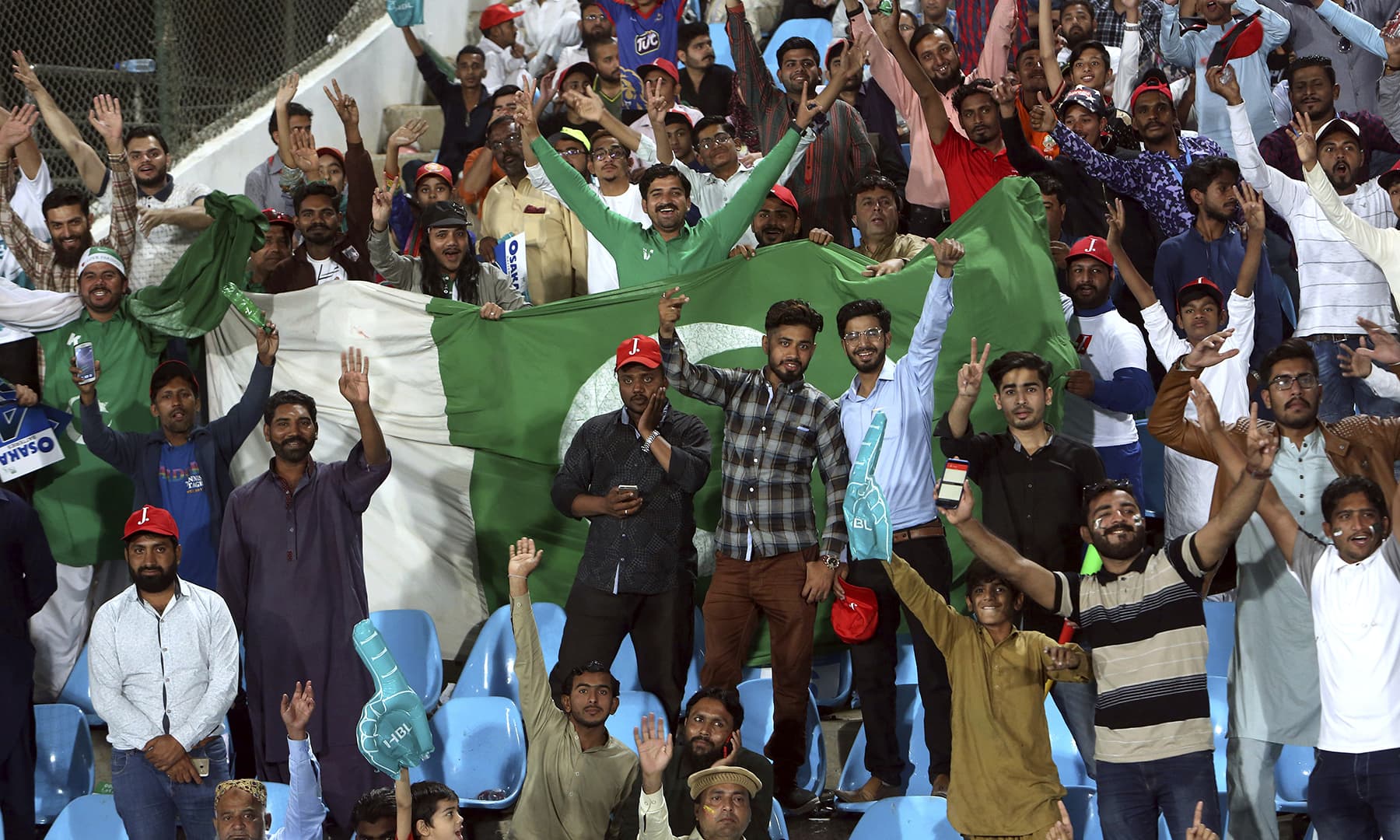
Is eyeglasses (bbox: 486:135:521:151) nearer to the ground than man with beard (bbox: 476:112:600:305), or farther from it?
farther from it

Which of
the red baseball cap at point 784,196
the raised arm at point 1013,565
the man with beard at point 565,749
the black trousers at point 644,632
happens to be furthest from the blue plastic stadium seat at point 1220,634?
the red baseball cap at point 784,196

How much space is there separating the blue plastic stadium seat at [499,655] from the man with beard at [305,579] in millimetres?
615

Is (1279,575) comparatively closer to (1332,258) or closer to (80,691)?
(1332,258)

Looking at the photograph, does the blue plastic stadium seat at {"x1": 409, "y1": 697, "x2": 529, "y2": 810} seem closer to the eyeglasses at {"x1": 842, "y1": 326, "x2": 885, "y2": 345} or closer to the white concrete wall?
the eyeglasses at {"x1": 842, "y1": 326, "x2": 885, "y2": 345}

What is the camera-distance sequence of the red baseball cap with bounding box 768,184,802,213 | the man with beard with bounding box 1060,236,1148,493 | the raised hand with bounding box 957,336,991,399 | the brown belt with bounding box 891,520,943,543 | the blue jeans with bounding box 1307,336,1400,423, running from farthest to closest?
the red baseball cap with bounding box 768,184,802,213 < the blue jeans with bounding box 1307,336,1400,423 < the man with beard with bounding box 1060,236,1148,493 < the brown belt with bounding box 891,520,943,543 < the raised hand with bounding box 957,336,991,399

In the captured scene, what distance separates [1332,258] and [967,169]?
6.28ft

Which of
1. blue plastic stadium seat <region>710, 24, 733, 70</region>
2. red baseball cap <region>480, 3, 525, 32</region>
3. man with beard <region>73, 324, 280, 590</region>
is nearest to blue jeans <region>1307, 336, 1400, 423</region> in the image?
man with beard <region>73, 324, 280, 590</region>

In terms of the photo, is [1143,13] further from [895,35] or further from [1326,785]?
[1326,785]

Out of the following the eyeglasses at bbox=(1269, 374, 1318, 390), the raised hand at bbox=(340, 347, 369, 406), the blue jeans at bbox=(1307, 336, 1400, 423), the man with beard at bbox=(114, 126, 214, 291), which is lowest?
the eyeglasses at bbox=(1269, 374, 1318, 390)

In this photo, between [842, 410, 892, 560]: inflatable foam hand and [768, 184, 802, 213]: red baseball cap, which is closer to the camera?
[842, 410, 892, 560]: inflatable foam hand

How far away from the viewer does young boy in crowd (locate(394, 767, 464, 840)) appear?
5719 mm

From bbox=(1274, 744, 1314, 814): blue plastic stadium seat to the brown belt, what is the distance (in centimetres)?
163

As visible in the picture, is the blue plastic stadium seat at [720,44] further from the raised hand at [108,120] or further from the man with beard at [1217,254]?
the raised hand at [108,120]

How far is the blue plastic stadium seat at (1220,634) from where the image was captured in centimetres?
707
